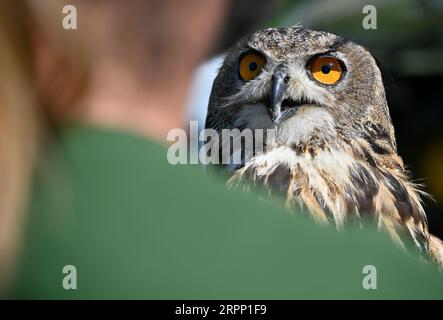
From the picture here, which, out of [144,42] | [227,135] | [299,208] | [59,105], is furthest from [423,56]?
[59,105]

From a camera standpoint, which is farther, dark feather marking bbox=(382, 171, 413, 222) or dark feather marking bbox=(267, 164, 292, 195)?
dark feather marking bbox=(382, 171, 413, 222)

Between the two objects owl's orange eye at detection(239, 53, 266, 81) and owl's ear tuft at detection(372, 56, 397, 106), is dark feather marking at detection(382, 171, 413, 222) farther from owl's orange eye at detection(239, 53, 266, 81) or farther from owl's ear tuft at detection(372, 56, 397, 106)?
owl's orange eye at detection(239, 53, 266, 81)

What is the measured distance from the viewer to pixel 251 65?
67.2 inches

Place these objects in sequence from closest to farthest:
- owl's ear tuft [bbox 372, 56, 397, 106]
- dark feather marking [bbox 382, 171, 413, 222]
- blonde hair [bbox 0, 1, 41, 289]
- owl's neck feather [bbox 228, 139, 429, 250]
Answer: blonde hair [bbox 0, 1, 41, 289], owl's neck feather [bbox 228, 139, 429, 250], dark feather marking [bbox 382, 171, 413, 222], owl's ear tuft [bbox 372, 56, 397, 106]

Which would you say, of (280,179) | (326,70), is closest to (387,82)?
(326,70)

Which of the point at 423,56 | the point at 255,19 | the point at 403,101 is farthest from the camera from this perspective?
the point at 423,56

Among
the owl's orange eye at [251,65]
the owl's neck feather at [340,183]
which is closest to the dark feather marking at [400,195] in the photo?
the owl's neck feather at [340,183]

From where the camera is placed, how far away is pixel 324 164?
1606mm

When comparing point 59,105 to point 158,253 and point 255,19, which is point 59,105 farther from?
point 255,19

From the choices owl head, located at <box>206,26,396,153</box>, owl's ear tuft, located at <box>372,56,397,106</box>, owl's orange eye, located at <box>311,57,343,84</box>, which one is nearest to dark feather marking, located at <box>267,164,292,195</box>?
owl head, located at <box>206,26,396,153</box>

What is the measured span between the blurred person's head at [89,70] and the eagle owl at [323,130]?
68 centimetres

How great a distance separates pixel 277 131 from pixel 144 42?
884 millimetres

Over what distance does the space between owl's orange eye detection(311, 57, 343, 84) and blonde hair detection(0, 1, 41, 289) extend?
3.55 feet

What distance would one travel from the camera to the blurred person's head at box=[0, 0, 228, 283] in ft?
1.97
